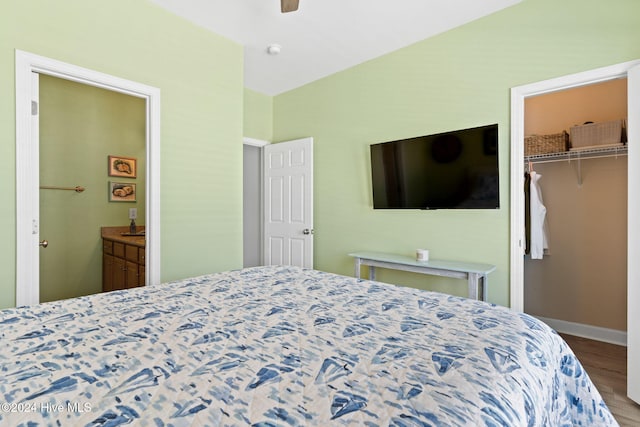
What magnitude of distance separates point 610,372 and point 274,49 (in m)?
3.85

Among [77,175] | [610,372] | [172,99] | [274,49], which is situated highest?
[274,49]

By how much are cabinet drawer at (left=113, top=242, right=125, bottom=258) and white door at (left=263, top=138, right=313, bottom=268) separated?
1.65 meters

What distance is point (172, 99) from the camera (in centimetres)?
270

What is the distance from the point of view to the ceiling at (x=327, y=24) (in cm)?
254

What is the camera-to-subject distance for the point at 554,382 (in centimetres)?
102

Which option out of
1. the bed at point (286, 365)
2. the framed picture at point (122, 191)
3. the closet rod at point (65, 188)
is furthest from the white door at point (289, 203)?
the bed at point (286, 365)

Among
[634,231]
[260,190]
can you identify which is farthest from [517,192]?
[260,190]

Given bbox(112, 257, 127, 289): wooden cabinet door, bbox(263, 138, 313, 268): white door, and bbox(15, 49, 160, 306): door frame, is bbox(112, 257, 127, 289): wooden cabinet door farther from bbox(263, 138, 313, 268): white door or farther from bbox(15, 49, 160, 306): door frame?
bbox(263, 138, 313, 268): white door

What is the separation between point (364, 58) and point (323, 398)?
3.39m

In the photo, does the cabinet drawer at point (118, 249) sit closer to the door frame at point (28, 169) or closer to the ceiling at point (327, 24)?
the door frame at point (28, 169)

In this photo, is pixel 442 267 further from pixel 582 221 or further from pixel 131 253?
pixel 131 253

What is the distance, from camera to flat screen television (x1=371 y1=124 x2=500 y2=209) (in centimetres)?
261

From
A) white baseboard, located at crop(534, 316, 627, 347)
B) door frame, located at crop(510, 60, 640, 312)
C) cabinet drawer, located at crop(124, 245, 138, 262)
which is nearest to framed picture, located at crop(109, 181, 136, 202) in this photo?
cabinet drawer, located at crop(124, 245, 138, 262)

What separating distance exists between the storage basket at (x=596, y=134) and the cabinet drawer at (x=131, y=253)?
410 centimetres
